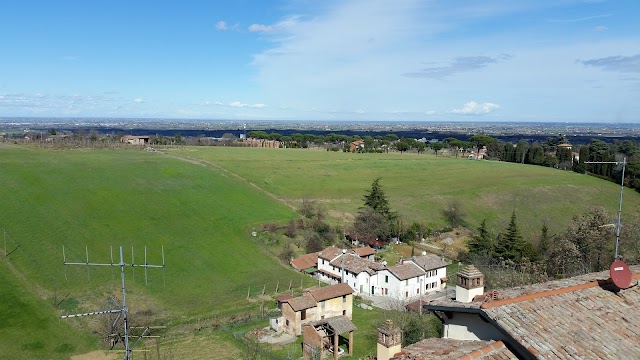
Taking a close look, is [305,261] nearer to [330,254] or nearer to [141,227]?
[330,254]

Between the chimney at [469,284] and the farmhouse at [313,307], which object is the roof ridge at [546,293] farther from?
the farmhouse at [313,307]

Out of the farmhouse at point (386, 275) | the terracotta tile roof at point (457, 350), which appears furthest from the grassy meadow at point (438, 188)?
the terracotta tile roof at point (457, 350)

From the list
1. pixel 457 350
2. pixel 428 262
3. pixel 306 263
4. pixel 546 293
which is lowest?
pixel 306 263

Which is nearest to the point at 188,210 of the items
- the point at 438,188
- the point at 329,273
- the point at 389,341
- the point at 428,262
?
the point at 329,273

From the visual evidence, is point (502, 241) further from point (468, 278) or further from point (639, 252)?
point (468, 278)

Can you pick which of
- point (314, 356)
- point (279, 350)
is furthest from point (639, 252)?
point (279, 350)

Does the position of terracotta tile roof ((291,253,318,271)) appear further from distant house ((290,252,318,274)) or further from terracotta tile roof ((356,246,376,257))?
terracotta tile roof ((356,246,376,257))
